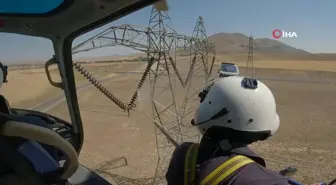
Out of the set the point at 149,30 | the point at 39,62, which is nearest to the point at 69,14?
the point at 39,62

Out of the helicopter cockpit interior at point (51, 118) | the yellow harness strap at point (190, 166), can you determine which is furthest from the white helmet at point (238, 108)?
the helicopter cockpit interior at point (51, 118)

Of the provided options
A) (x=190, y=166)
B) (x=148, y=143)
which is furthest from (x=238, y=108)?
(x=148, y=143)

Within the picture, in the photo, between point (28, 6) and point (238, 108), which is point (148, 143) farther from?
point (28, 6)

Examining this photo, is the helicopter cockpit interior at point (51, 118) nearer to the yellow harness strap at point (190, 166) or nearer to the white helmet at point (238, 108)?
the yellow harness strap at point (190, 166)

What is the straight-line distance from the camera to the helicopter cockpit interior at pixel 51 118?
142cm

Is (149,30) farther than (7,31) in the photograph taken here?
Yes

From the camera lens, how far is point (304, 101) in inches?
1238

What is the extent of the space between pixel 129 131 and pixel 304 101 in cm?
1881

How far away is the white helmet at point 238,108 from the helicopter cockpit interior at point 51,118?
2.62 feet

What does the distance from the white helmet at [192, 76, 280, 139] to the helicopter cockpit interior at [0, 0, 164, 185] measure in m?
0.80

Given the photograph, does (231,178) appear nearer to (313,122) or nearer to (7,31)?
(7,31)

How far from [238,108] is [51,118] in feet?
5.30

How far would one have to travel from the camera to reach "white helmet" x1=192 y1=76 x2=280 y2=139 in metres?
2.26

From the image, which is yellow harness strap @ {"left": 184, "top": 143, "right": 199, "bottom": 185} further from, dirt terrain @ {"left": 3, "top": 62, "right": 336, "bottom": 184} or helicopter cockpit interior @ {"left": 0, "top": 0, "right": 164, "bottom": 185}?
dirt terrain @ {"left": 3, "top": 62, "right": 336, "bottom": 184}
